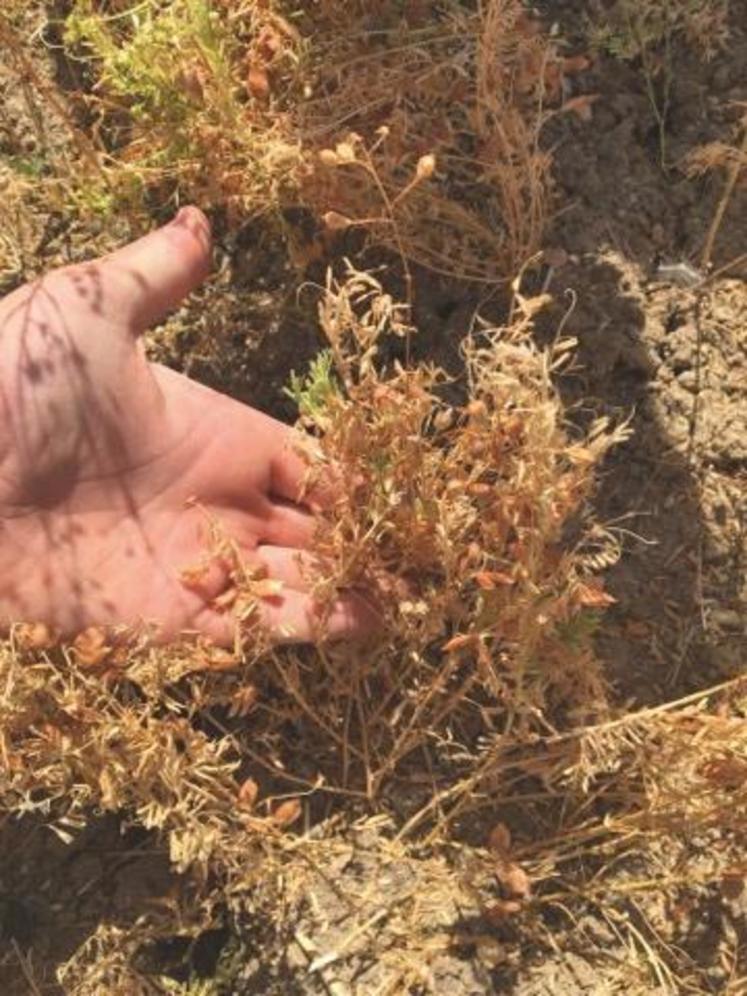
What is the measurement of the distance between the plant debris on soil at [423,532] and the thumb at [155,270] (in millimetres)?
197

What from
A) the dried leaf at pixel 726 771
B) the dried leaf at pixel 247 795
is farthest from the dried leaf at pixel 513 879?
the dried leaf at pixel 247 795

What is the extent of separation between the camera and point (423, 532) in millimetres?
2158

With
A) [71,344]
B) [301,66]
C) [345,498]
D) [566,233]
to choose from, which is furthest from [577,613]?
[301,66]

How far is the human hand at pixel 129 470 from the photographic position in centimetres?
227

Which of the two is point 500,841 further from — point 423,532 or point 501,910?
point 423,532

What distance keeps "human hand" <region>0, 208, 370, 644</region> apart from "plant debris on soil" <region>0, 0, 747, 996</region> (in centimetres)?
12

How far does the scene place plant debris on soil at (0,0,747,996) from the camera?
7.16ft

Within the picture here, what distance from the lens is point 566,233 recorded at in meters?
2.57

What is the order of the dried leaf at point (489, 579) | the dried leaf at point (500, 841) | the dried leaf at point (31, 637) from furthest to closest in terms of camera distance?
the dried leaf at point (500, 841), the dried leaf at point (31, 637), the dried leaf at point (489, 579)

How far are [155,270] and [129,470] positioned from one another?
0.41 m

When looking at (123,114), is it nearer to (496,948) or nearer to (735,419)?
(735,419)

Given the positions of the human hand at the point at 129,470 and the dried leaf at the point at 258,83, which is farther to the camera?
the dried leaf at the point at 258,83

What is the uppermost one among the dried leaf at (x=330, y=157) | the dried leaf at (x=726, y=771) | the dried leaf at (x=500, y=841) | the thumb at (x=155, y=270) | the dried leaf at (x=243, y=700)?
the dried leaf at (x=330, y=157)

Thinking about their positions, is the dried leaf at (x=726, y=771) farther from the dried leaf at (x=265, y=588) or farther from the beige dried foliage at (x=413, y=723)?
the dried leaf at (x=265, y=588)
